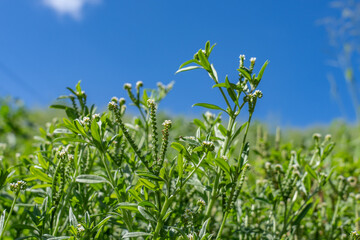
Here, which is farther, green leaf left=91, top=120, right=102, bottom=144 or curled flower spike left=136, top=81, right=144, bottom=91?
curled flower spike left=136, top=81, right=144, bottom=91

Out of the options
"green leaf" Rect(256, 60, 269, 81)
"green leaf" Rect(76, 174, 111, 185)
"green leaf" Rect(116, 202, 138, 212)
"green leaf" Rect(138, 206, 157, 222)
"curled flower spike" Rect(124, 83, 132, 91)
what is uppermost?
"curled flower spike" Rect(124, 83, 132, 91)

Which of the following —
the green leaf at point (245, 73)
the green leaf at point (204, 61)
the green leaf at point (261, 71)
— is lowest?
the green leaf at point (245, 73)

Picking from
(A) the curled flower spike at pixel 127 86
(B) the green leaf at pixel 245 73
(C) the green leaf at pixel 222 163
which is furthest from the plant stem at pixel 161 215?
(A) the curled flower spike at pixel 127 86

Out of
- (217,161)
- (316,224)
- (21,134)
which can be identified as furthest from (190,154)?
(21,134)

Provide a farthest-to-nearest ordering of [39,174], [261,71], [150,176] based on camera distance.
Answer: [39,174], [261,71], [150,176]

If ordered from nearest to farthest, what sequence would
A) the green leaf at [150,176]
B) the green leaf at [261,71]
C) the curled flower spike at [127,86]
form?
the green leaf at [150,176], the green leaf at [261,71], the curled flower spike at [127,86]

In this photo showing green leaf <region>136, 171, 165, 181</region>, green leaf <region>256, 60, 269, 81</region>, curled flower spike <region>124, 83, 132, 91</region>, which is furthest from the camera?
curled flower spike <region>124, 83, 132, 91</region>

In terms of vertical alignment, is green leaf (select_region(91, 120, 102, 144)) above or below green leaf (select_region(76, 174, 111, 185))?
above

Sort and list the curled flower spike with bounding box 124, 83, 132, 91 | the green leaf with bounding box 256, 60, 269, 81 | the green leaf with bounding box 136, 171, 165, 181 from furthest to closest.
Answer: the curled flower spike with bounding box 124, 83, 132, 91, the green leaf with bounding box 256, 60, 269, 81, the green leaf with bounding box 136, 171, 165, 181

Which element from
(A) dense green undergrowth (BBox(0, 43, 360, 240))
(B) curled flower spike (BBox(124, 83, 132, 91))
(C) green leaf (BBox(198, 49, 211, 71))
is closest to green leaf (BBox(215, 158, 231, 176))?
(A) dense green undergrowth (BBox(0, 43, 360, 240))

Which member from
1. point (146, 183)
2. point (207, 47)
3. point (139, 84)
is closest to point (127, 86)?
point (139, 84)

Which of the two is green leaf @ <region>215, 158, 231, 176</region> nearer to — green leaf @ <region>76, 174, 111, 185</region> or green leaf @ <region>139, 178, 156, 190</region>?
green leaf @ <region>139, 178, 156, 190</region>

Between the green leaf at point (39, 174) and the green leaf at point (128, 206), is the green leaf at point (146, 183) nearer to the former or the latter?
the green leaf at point (128, 206)

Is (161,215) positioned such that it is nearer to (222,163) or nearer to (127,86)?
(222,163)
